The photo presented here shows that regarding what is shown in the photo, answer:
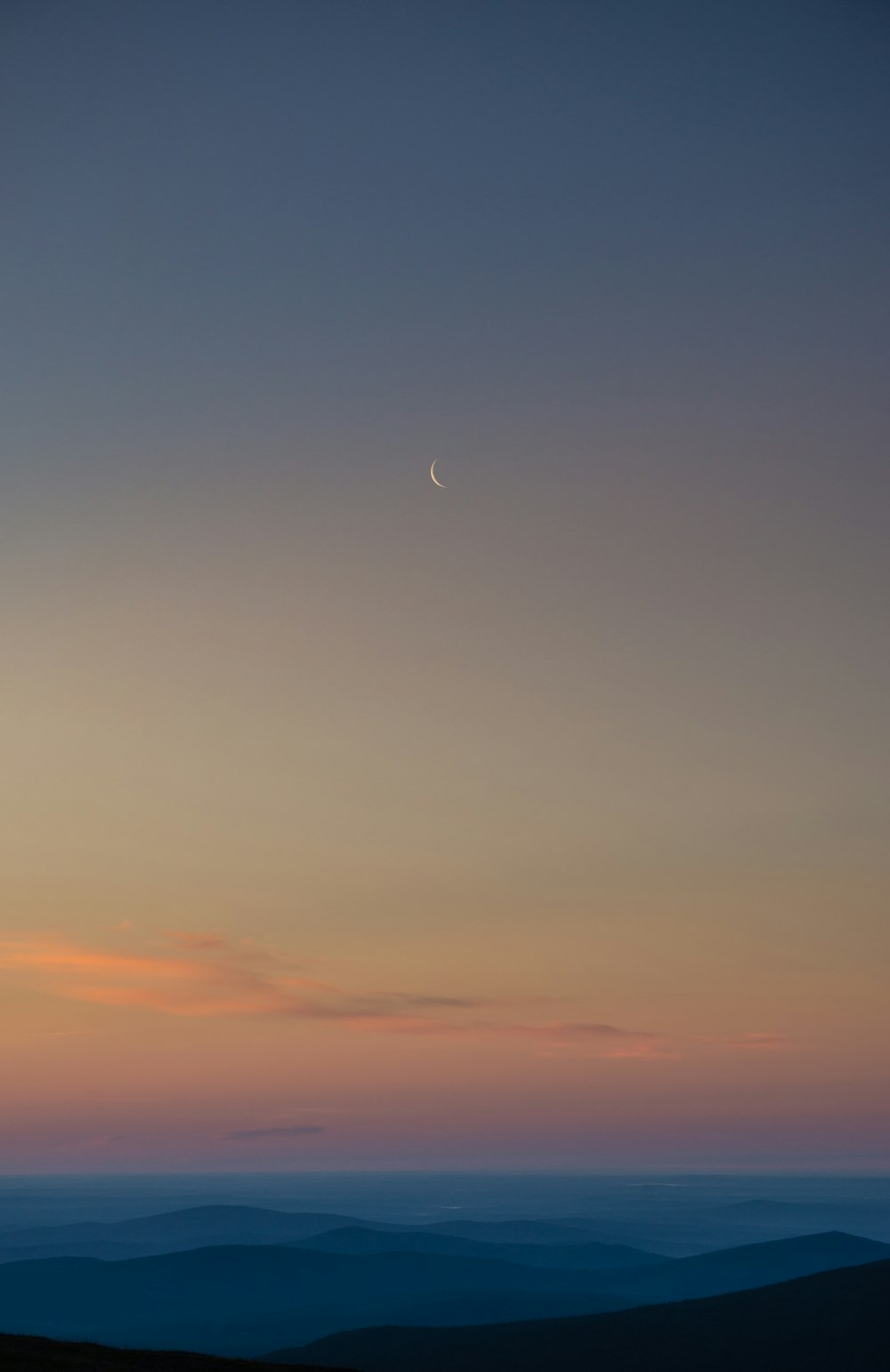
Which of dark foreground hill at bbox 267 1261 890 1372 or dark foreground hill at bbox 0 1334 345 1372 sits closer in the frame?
dark foreground hill at bbox 0 1334 345 1372

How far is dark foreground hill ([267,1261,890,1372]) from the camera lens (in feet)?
391

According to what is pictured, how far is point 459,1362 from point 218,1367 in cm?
9452

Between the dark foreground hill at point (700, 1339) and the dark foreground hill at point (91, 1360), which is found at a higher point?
the dark foreground hill at point (91, 1360)

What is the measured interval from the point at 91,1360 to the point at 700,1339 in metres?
97.3

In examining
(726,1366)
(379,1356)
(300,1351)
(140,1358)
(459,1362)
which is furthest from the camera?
(300,1351)

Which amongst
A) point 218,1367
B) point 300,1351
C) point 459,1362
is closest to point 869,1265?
point 459,1362

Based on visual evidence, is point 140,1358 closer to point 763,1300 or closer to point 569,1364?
point 569,1364

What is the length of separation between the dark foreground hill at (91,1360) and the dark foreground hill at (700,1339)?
270ft

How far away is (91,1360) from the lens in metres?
49.5

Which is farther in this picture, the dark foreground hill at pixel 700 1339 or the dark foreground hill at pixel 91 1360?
the dark foreground hill at pixel 700 1339

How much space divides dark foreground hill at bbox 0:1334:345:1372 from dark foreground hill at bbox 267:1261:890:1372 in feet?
270

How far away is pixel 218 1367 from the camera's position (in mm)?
51719

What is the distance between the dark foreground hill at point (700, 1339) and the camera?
119 meters

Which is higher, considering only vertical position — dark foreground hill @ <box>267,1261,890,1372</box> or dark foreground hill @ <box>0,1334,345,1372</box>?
dark foreground hill @ <box>0,1334,345,1372</box>
